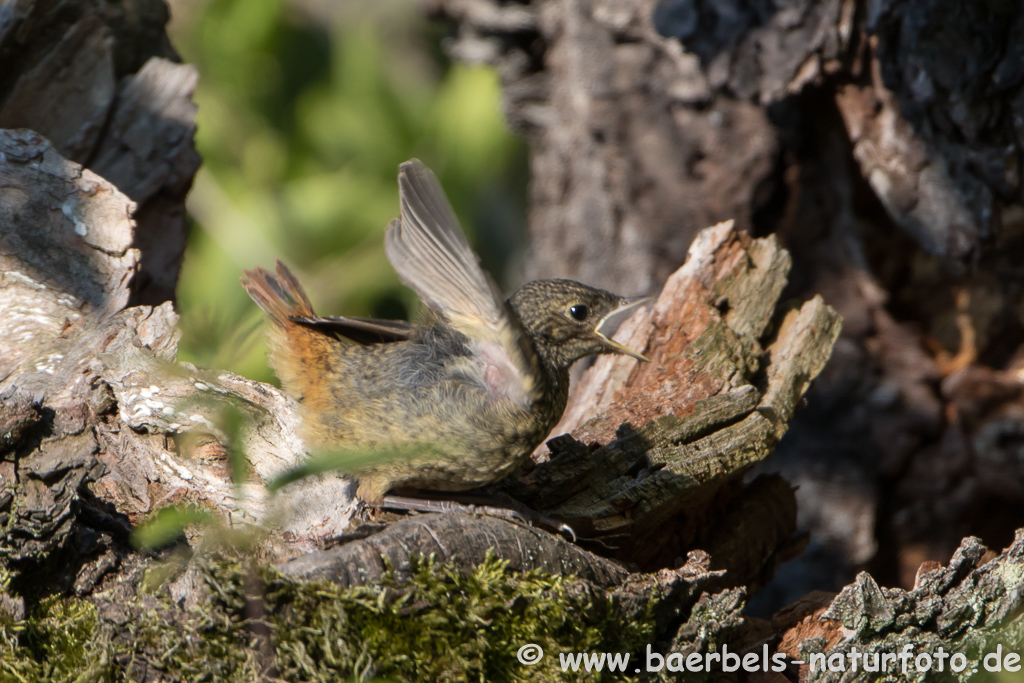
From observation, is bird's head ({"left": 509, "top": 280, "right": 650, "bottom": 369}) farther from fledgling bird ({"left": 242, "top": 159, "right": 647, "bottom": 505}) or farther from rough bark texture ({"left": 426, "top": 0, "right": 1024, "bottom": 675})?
rough bark texture ({"left": 426, "top": 0, "right": 1024, "bottom": 675})

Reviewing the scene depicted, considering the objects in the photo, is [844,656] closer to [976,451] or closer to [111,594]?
[111,594]

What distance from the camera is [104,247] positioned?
2836mm

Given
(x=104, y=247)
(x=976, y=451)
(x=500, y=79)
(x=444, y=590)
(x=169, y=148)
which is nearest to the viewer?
(x=444, y=590)

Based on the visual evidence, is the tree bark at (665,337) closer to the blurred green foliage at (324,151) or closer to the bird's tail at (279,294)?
the bird's tail at (279,294)

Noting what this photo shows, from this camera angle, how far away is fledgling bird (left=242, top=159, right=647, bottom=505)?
7.36 ft

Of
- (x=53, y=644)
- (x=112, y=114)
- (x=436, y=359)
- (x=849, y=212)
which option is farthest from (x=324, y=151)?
(x=53, y=644)

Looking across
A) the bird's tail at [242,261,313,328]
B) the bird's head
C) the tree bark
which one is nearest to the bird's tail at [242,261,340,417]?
the bird's tail at [242,261,313,328]

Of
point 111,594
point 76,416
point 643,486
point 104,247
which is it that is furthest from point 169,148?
point 643,486

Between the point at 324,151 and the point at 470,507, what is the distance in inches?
Result: 146

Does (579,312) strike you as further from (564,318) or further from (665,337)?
(665,337)

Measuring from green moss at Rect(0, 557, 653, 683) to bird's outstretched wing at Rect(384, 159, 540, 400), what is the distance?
58 centimetres

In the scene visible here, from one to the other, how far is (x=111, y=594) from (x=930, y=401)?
11.5 feet

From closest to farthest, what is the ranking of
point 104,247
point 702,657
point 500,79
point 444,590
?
point 444,590
point 702,657
point 104,247
point 500,79

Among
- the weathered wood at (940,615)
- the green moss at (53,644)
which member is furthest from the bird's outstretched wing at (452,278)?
the green moss at (53,644)
